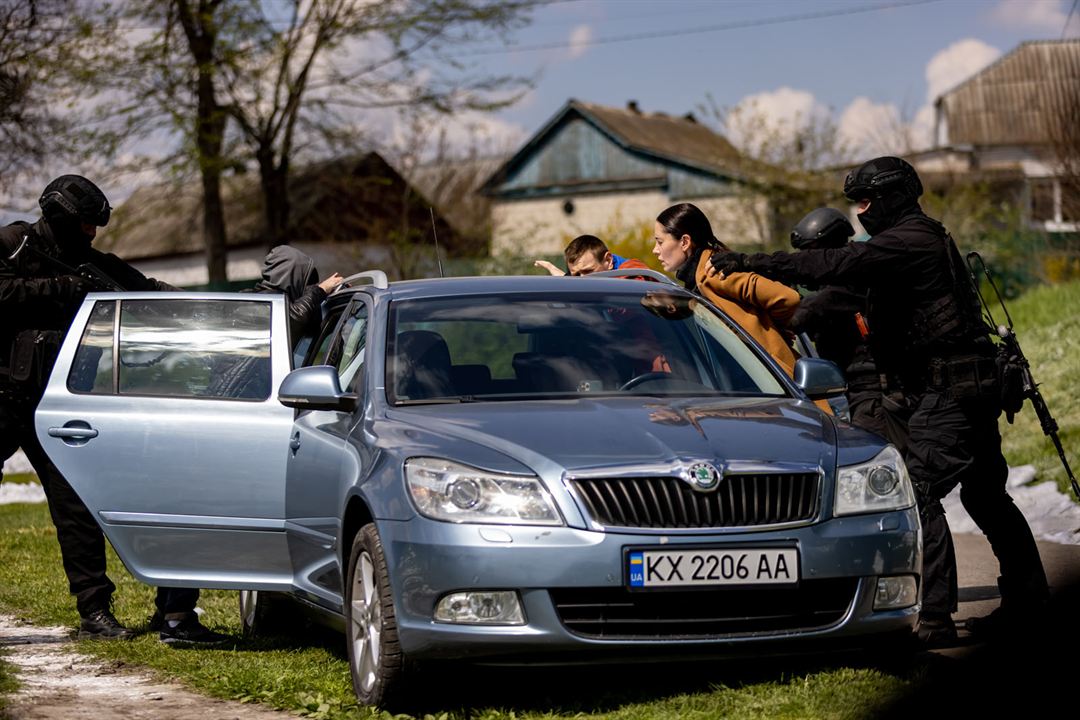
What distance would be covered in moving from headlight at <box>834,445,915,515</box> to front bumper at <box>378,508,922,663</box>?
48 mm

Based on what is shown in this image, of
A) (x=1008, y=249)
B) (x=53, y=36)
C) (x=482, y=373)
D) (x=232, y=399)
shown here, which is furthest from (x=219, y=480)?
(x=1008, y=249)

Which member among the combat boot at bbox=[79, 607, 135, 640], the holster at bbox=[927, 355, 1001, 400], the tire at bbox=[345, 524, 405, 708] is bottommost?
the combat boot at bbox=[79, 607, 135, 640]

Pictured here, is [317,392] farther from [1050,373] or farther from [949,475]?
[1050,373]

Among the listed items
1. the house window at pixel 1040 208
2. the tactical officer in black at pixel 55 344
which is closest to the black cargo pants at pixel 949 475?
the tactical officer in black at pixel 55 344

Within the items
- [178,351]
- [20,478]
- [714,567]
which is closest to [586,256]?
[178,351]

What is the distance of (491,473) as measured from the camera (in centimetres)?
511

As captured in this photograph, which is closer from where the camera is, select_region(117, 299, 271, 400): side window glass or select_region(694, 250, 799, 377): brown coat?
select_region(117, 299, 271, 400): side window glass

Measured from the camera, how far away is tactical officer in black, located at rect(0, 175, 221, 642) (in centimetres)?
752

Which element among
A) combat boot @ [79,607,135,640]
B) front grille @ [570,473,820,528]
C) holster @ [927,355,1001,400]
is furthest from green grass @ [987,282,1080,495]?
combat boot @ [79,607,135,640]

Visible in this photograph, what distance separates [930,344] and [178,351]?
319 centimetres

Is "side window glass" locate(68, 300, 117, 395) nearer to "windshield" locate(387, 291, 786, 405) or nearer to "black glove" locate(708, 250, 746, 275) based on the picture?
"windshield" locate(387, 291, 786, 405)

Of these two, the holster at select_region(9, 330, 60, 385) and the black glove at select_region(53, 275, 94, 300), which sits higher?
the black glove at select_region(53, 275, 94, 300)

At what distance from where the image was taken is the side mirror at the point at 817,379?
245 inches

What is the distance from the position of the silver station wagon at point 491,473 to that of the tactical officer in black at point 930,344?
0.60 metres
